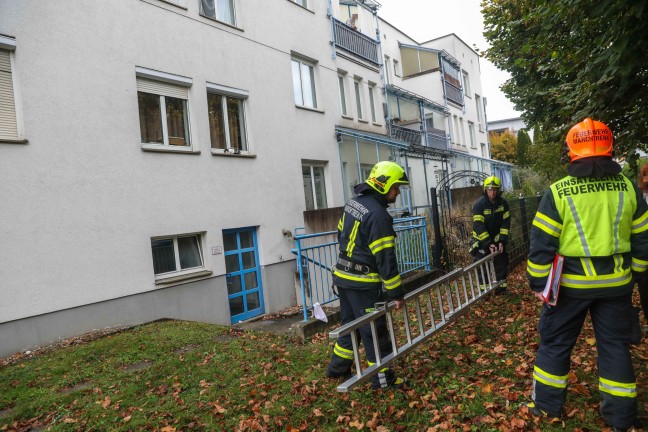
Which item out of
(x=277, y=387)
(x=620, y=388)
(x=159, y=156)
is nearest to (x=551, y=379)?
(x=620, y=388)

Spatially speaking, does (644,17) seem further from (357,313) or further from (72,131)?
(72,131)

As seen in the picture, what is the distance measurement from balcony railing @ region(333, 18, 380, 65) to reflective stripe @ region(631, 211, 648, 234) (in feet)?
40.7

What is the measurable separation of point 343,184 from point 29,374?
32.7 ft

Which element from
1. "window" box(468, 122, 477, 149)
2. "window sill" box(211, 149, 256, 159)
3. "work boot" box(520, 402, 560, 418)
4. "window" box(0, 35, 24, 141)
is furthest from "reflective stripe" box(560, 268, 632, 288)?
"window" box(468, 122, 477, 149)

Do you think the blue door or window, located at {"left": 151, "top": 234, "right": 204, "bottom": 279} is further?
the blue door

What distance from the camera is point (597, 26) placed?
6.06m

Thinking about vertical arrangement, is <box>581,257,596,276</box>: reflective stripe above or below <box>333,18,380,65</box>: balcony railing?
below

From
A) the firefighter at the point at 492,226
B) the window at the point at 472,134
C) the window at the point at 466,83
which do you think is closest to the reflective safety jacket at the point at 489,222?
the firefighter at the point at 492,226

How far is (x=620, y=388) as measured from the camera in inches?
118

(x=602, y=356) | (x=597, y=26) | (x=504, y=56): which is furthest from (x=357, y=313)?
(x=504, y=56)

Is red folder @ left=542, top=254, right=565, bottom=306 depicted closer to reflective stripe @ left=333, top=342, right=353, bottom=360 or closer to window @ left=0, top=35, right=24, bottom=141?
reflective stripe @ left=333, top=342, right=353, bottom=360

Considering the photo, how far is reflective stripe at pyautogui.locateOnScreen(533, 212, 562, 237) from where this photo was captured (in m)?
3.16

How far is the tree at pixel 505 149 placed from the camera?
44031 millimetres

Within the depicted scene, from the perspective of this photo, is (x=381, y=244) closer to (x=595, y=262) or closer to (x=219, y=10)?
(x=595, y=262)
